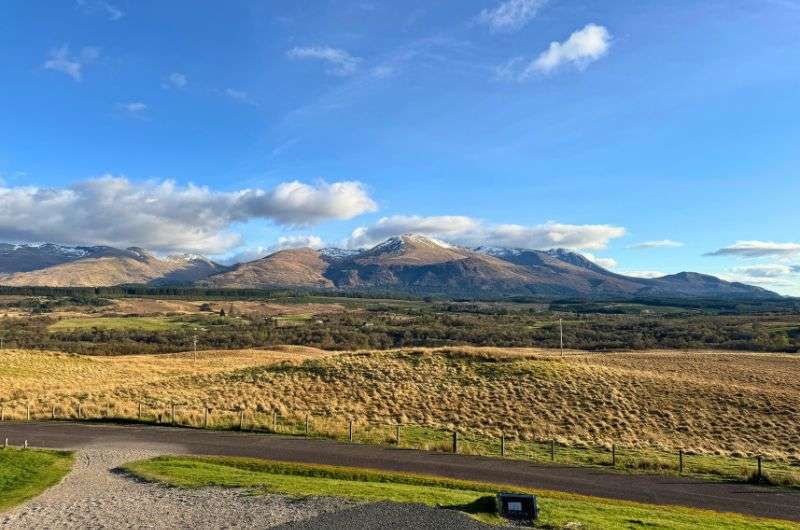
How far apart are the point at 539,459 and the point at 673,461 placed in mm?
7629

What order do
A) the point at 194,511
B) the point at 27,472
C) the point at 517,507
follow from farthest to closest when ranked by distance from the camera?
the point at 27,472 < the point at 194,511 < the point at 517,507

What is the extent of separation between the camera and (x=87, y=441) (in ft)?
103

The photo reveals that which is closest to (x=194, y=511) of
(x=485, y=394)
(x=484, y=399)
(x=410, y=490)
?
(x=410, y=490)

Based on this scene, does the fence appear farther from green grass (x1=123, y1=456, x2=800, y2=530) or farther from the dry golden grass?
green grass (x1=123, y1=456, x2=800, y2=530)

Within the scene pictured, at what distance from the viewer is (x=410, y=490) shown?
2114 centimetres

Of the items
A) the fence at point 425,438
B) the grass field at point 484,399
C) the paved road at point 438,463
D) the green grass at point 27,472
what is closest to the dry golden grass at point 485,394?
the grass field at point 484,399

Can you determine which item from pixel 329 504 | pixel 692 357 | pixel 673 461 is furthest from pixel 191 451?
pixel 692 357

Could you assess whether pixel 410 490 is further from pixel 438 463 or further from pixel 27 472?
pixel 27 472

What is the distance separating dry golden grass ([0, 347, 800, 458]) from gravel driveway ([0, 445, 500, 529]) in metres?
21.7

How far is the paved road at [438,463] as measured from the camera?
2336 centimetres

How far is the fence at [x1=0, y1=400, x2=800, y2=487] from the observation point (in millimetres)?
29328

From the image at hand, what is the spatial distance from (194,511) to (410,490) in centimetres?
793

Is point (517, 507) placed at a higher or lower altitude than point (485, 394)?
higher

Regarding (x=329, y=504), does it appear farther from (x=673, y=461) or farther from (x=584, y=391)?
(x=584, y=391)
